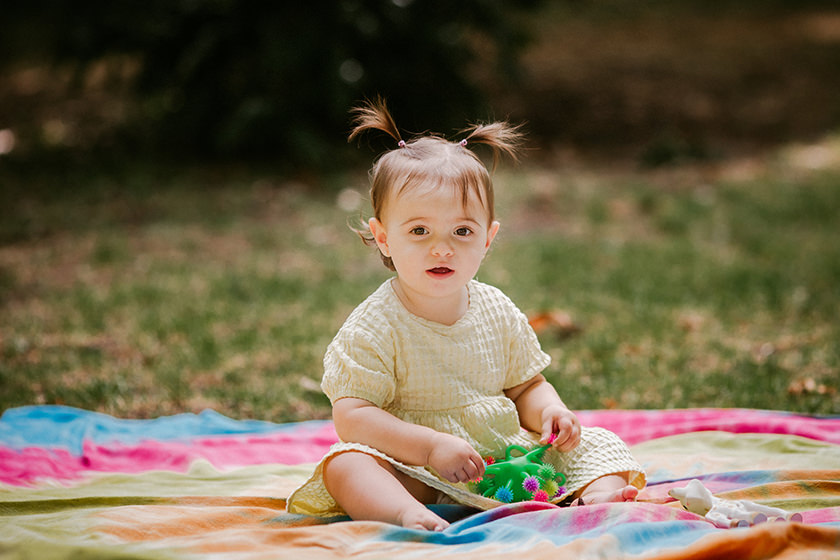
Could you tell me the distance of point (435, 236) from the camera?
2.24 m

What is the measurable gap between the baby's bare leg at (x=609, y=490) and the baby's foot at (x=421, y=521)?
1.32 ft

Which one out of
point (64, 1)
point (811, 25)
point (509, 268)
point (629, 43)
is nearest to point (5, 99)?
point (64, 1)

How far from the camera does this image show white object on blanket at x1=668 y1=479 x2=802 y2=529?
208 cm

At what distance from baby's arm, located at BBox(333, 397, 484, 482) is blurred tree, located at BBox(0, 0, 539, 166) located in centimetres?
527

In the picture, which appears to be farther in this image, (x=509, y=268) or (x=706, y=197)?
(x=706, y=197)

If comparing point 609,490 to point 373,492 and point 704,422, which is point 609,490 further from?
point 704,422

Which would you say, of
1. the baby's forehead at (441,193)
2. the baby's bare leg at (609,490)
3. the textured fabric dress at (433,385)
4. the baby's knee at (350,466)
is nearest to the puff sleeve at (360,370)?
the textured fabric dress at (433,385)

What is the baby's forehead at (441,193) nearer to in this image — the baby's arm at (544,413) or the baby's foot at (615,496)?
the baby's arm at (544,413)

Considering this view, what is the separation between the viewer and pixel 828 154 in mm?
7961

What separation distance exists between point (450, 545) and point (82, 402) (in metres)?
2.16

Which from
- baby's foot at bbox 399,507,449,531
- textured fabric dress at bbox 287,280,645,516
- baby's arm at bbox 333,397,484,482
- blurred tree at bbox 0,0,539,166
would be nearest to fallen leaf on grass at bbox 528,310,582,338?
textured fabric dress at bbox 287,280,645,516

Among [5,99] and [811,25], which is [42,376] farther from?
[811,25]

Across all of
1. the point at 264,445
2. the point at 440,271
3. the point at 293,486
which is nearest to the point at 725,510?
the point at 440,271

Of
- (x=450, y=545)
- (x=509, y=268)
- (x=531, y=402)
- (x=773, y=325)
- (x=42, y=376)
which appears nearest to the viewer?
(x=450, y=545)
